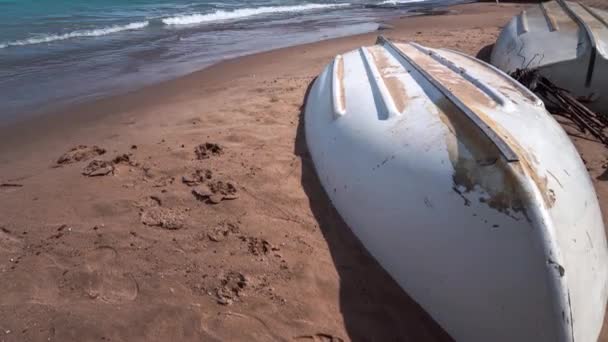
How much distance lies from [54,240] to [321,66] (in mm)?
4688

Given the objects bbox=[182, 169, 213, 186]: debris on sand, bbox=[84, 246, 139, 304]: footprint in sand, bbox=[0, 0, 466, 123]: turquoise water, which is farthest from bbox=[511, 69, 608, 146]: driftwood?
bbox=[0, 0, 466, 123]: turquoise water

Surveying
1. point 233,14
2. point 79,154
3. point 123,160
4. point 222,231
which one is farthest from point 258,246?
point 233,14

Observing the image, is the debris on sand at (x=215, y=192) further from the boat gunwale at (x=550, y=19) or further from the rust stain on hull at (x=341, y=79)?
the boat gunwale at (x=550, y=19)

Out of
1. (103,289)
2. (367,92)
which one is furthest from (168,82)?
(103,289)

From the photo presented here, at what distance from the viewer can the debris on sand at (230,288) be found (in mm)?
2352

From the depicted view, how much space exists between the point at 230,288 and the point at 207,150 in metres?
1.71

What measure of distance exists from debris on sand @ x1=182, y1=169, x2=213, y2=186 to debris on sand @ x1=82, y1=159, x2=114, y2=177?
633mm

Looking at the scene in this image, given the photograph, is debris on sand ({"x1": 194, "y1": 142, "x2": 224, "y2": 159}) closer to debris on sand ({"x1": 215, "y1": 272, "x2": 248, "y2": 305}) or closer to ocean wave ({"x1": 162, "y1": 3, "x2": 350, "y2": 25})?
debris on sand ({"x1": 215, "y1": 272, "x2": 248, "y2": 305})

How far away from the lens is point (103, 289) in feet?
7.88

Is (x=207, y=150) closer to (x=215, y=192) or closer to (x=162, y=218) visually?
(x=215, y=192)

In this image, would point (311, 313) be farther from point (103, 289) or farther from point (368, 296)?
point (103, 289)

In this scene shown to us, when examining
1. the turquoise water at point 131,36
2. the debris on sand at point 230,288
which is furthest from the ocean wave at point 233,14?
the debris on sand at point 230,288

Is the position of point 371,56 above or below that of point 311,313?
above

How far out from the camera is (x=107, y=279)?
2467 mm
